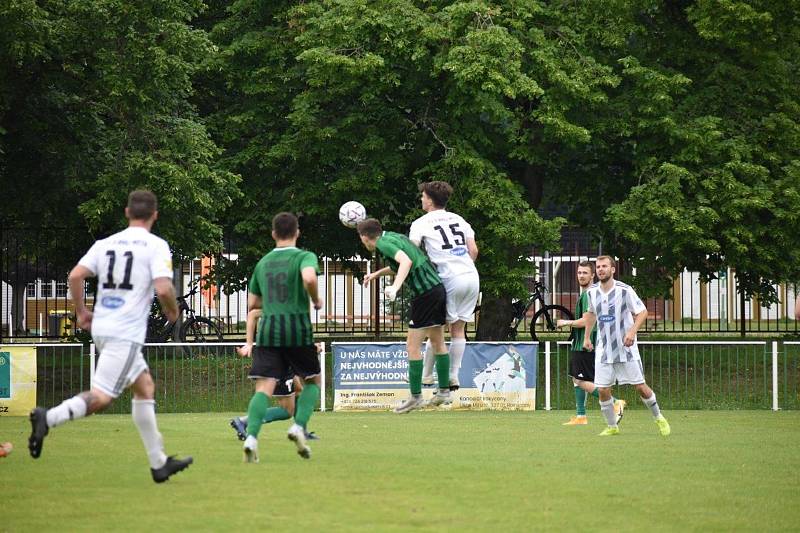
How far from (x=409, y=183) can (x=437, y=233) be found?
663 inches

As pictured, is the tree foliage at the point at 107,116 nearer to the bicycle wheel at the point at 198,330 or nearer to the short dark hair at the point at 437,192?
the bicycle wheel at the point at 198,330

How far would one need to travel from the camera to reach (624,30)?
97.3 ft

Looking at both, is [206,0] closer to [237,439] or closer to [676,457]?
[237,439]

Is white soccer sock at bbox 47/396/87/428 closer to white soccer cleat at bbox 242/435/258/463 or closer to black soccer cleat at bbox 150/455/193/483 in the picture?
black soccer cleat at bbox 150/455/193/483

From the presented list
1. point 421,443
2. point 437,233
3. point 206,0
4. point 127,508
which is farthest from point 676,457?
point 206,0

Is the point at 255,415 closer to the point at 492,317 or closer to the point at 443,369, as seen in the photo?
the point at 443,369

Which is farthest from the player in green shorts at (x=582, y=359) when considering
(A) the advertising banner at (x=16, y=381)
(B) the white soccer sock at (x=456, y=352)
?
(A) the advertising banner at (x=16, y=381)

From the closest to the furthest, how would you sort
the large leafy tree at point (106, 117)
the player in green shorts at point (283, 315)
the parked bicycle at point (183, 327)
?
the player in green shorts at point (283, 315)
the large leafy tree at point (106, 117)
the parked bicycle at point (183, 327)

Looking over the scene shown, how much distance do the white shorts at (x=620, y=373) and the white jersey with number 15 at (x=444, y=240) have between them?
2.46 m

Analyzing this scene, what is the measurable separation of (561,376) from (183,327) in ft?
33.6

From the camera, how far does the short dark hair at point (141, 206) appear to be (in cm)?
983

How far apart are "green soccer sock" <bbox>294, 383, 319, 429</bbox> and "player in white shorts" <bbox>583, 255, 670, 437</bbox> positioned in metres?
4.82

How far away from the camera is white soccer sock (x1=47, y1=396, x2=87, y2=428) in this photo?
9473mm

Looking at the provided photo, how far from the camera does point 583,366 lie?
18.8m
